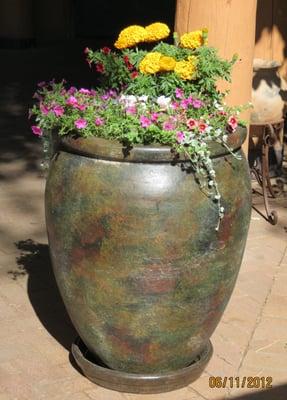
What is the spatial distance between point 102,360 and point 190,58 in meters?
Answer: 1.49

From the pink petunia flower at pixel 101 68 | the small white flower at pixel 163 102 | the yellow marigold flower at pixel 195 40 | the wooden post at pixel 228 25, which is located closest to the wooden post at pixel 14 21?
the wooden post at pixel 228 25

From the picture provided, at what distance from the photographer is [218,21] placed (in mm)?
5281

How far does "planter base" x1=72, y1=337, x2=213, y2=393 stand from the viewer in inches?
157

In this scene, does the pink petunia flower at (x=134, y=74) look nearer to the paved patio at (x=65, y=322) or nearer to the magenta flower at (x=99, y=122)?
the magenta flower at (x=99, y=122)

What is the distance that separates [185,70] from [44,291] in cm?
199

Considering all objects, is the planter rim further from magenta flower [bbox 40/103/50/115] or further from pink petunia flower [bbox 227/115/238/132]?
magenta flower [bbox 40/103/50/115]

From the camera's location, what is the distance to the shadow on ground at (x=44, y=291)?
4742mm

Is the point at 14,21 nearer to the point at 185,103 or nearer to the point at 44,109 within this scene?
the point at 44,109

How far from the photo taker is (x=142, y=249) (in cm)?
361

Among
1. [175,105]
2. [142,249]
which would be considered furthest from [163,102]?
[142,249]

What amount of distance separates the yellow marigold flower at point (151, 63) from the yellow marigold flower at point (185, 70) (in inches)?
3.6

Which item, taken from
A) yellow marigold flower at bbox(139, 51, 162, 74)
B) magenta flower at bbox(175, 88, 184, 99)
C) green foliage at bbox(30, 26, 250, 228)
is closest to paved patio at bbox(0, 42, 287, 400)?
green foliage at bbox(30, 26, 250, 228)

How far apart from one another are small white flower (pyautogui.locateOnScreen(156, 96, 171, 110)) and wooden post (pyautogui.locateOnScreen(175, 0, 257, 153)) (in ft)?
5.25

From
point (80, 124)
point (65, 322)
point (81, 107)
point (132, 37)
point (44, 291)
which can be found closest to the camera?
point (80, 124)
